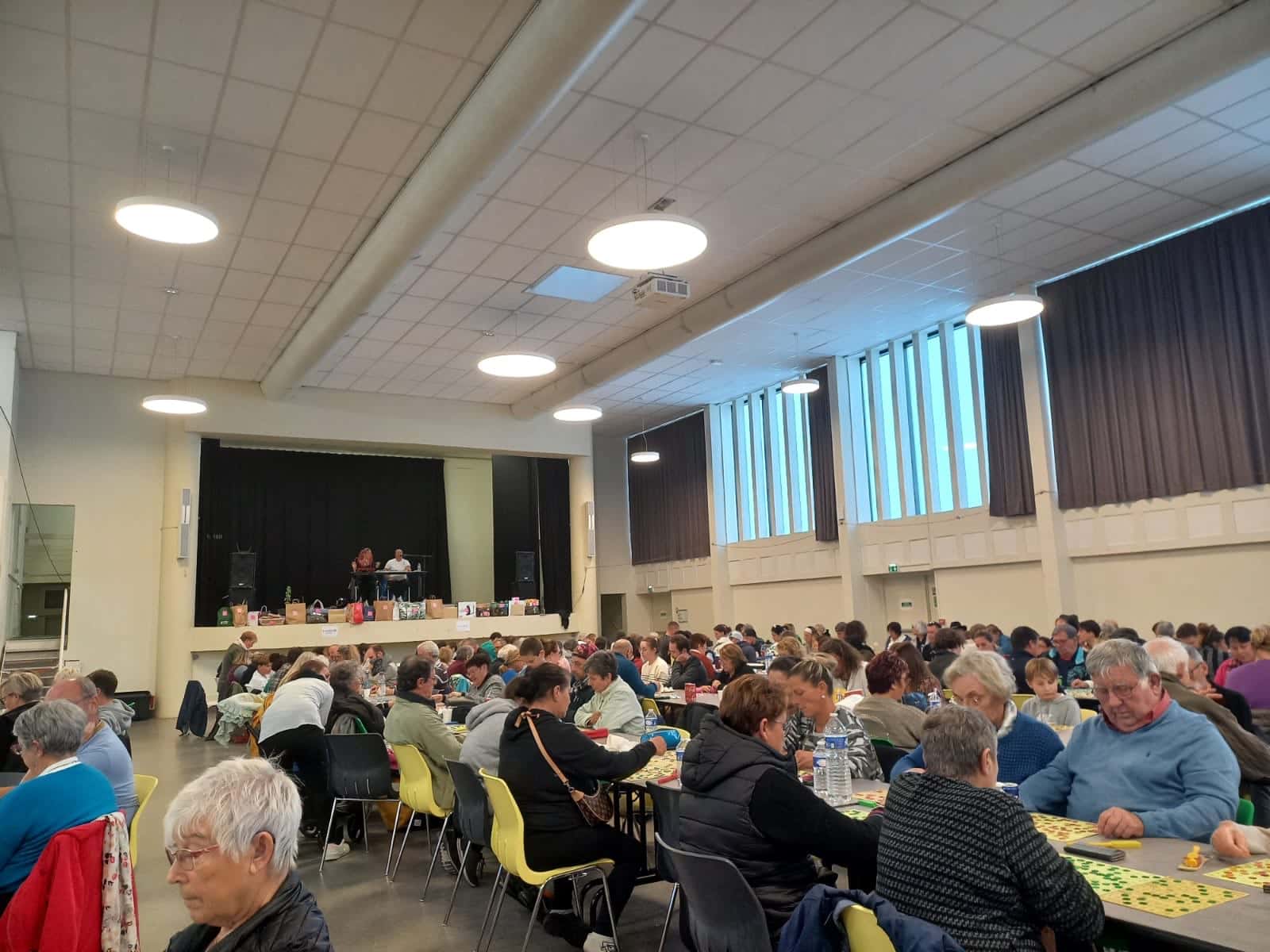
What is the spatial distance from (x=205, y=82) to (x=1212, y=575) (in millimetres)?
10776

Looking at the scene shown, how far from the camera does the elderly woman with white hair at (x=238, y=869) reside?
1624 millimetres

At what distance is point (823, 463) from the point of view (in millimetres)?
14805

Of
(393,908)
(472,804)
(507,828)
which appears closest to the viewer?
(507,828)

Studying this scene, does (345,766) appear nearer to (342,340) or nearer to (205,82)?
(205,82)

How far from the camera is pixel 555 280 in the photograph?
1018 centimetres

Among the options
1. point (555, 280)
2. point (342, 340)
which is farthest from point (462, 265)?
point (342, 340)

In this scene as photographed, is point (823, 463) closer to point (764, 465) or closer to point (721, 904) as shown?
point (764, 465)

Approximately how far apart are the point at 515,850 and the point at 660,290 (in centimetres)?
627

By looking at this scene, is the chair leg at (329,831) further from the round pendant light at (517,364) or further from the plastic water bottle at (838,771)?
the round pendant light at (517,364)

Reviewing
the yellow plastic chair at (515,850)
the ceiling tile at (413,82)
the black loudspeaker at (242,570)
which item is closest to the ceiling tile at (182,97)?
the ceiling tile at (413,82)

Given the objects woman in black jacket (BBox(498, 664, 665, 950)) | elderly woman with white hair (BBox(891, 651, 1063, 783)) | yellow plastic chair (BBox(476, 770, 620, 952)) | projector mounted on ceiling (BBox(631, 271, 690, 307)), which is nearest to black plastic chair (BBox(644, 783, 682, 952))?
woman in black jacket (BBox(498, 664, 665, 950))

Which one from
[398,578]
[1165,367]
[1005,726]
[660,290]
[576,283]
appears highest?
[576,283]

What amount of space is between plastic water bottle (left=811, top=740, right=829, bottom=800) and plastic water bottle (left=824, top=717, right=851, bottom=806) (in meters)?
0.01

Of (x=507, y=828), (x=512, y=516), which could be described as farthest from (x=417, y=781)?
(x=512, y=516)
